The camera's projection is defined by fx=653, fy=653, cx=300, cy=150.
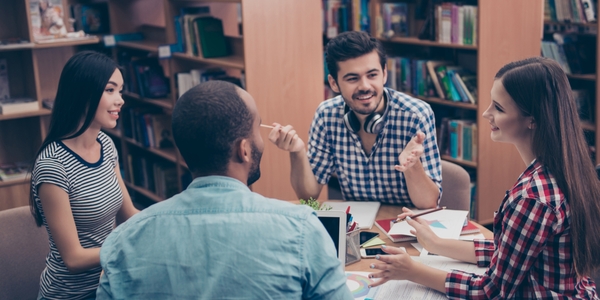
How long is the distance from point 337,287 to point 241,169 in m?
0.27

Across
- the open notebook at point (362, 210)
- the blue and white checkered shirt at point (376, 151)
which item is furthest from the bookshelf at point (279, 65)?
the open notebook at point (362, 210)

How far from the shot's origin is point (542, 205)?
143 centimetres

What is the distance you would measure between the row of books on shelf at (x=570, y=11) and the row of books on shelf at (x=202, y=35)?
2.09m

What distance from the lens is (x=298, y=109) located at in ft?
11.9

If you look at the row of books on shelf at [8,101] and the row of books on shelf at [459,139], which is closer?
the row of books on shelf at [8,101]

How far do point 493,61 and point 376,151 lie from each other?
5.30 feet

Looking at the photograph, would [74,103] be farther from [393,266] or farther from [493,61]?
[493,61]


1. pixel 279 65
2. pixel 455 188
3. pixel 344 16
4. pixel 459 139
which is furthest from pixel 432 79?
pixel 455 188

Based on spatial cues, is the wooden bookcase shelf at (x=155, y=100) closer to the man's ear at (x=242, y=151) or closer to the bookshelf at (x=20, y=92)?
the bookshelf at (x=20, y=92)

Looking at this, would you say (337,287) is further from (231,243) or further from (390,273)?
(390,273)

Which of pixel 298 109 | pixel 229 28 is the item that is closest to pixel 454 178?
pixel 298 109

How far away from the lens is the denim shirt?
1085 millimetres

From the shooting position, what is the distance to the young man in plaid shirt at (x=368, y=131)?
7.87 feet

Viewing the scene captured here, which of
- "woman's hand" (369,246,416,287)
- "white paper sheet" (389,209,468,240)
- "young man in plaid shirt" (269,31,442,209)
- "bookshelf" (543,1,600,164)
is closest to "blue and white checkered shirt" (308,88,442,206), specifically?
"young man in plaid shirt" (269,31,442,209)
